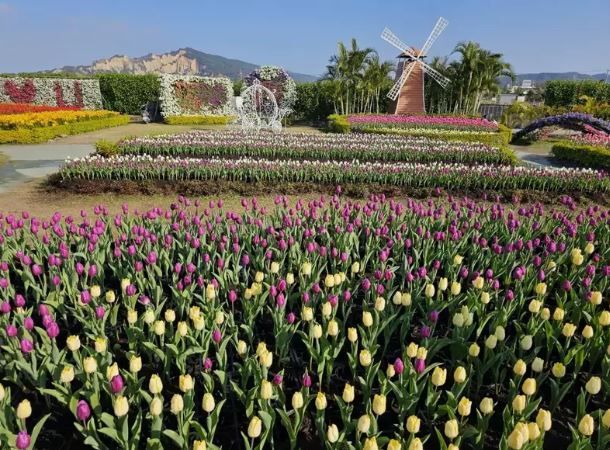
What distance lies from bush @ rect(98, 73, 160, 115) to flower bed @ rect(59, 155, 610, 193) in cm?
2747

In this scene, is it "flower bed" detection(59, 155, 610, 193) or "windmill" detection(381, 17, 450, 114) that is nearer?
"flower bed" detection(59, 155, 610, 193)

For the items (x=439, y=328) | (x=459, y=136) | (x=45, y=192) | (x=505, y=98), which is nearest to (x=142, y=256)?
(x=439, y=328)

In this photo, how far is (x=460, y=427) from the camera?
244 centimetres

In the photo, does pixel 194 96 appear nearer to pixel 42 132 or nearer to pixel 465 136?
pixel 42 132

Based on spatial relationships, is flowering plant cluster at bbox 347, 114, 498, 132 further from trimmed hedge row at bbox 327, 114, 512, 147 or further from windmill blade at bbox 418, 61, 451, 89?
windmill blade at bbox 418, 61, 451, 89

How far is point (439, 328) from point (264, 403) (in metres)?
1.90

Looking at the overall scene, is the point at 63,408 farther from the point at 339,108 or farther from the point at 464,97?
the point at 464,97

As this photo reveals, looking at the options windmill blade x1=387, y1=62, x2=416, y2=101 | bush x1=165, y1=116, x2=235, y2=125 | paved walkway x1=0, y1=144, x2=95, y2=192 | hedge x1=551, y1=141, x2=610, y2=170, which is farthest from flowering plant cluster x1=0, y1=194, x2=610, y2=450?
windmill blade x1=387, y1=62, x2=416, y2=101

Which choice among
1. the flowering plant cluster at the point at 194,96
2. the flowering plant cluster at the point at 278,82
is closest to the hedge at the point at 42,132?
the flowering plant cluster at the point at 194,96

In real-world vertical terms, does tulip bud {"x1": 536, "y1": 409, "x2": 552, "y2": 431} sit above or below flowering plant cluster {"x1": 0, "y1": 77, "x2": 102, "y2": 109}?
below

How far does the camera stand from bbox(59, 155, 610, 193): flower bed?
33.6ft

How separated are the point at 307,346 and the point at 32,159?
14.2 metres

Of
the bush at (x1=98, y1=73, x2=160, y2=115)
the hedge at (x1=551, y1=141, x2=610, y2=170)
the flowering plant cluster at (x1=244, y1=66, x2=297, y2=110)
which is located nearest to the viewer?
the hedge at (x1=551, y1=141, x2=610, y2=170)

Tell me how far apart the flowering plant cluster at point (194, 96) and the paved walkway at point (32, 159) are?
11391mm
